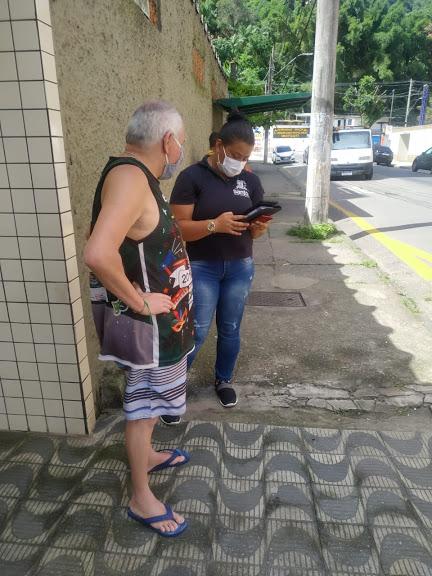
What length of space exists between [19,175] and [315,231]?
6.66 metres

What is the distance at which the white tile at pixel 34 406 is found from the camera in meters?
2.47

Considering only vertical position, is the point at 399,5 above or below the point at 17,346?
above

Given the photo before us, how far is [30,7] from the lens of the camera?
6.06ft

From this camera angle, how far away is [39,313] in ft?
7.47

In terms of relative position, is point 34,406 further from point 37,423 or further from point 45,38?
point 45,38

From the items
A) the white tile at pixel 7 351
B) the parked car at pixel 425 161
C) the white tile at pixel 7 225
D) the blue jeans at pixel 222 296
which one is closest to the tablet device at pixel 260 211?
the blue jeans at pixel 222 296

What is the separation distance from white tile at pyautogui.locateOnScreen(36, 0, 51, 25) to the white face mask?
1.03m

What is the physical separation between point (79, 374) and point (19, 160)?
3.56ft

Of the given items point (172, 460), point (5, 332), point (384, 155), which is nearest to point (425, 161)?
point (384, 155)

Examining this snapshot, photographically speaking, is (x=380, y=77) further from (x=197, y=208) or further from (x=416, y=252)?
(x=197, y=208)

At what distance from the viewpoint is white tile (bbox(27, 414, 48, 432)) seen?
2.51 meters

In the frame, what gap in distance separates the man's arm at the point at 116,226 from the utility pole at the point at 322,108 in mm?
6966

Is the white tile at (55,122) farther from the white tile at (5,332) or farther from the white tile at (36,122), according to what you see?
the white tile at (5,332)

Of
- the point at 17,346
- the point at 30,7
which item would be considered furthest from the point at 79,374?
the point at 30,7
